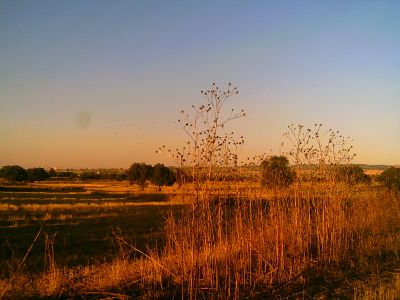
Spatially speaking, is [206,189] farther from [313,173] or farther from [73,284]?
[313,173]

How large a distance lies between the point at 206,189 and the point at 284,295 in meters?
2.30

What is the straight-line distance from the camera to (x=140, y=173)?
82000mm

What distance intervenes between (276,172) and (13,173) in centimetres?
8590

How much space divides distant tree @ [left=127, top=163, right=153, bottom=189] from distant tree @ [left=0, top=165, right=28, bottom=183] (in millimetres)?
23135

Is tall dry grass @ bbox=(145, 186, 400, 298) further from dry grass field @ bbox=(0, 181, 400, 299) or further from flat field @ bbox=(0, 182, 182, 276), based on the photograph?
flat field @ bbox=(0, 182, 182, 276)

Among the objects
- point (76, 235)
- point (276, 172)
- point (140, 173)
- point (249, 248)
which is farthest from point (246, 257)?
point (140, 173)

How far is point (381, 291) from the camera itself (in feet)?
20.8

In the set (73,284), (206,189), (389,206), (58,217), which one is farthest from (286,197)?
(58,217)

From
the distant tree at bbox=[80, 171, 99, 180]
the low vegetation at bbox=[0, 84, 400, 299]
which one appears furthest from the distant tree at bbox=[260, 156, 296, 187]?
the distant tree at bbox=[80, 171, 99, 180]

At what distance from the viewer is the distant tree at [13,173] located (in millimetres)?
83688

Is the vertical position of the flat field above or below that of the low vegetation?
below

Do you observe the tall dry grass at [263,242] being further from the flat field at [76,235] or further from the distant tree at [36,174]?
the distant tree at [36,174]

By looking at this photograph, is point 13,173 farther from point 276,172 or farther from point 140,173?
point 276,172

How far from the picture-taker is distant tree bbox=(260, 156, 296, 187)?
8.37 meters
